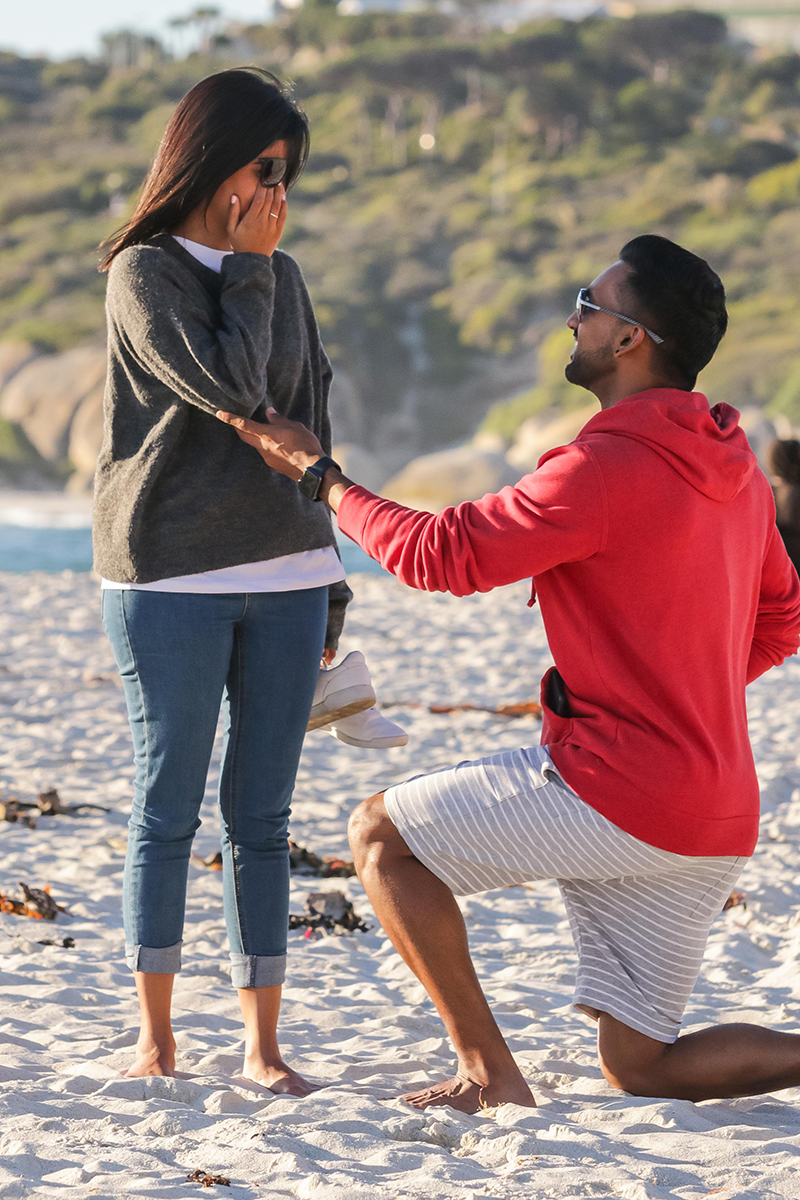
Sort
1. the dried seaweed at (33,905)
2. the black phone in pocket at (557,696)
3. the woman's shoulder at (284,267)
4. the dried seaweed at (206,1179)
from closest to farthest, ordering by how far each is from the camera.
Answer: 1. the dried seaweed at (206,1179)
2. the black phone in pocket at (557,696)
3. the woman's shoulder at (284,267)
4. the dried seaweed at (33,905)

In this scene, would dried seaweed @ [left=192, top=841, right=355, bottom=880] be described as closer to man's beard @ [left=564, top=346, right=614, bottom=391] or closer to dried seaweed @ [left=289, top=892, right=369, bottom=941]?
dried seaweed @ [left=289, top=892, right=369, bottom=941]

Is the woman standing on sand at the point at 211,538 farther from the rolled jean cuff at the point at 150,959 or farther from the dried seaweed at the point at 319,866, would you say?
the dried seaweed at the point at 319,866

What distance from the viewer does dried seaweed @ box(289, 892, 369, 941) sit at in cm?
361

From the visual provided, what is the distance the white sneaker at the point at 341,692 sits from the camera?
259 cm

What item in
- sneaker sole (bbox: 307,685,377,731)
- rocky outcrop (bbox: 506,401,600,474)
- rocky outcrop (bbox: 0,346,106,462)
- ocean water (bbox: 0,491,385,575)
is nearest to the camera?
sneaker sole (bbox: 307,685,377,731)

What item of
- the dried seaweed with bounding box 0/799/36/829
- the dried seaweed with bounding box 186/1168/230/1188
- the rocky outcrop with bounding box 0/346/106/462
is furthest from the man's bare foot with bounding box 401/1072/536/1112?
the rocky outcrop with bounding box 0/346/106/462

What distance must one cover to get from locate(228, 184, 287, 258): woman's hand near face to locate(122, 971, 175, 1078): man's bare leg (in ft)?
4.38

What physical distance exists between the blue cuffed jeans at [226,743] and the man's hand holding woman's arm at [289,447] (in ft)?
0.78

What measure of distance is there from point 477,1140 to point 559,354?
134 feet

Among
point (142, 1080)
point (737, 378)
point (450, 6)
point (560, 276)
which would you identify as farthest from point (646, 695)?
point (450, 6)

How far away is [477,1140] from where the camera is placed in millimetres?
2148

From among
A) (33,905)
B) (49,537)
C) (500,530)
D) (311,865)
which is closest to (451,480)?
(49,537)

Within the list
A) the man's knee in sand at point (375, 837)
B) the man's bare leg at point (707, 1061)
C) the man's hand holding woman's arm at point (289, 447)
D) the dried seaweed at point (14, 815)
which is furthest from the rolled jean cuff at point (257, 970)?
the dried seaweed at point (14, 815)

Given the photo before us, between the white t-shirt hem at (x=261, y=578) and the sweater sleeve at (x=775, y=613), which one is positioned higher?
the white t-shirt hem at (x=261, y=578)
